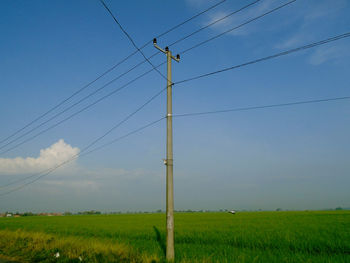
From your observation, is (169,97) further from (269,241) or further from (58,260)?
(269,241)

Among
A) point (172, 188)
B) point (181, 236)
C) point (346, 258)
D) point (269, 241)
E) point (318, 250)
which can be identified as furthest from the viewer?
point (181, 236)

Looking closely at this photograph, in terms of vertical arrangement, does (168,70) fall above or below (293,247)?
above

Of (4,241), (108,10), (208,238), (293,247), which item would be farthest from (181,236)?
(108,10)

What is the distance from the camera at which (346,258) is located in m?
9.18

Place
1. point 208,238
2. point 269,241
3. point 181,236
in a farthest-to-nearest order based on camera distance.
Result: point 181,236 → point 208,238 → point 269,241

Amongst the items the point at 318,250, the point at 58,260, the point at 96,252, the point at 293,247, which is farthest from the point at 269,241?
the point at 58,260

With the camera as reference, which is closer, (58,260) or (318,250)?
(58,260)

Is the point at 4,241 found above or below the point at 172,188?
below

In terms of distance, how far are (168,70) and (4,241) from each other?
14672 millimetres

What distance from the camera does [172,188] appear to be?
27.6 feet

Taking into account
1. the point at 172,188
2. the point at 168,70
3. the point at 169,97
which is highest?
the point at 168,70

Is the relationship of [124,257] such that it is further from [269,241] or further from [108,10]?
[108,10]

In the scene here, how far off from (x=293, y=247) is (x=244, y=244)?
2594mm

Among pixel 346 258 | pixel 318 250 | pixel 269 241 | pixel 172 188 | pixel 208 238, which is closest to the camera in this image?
pixel 172 188
